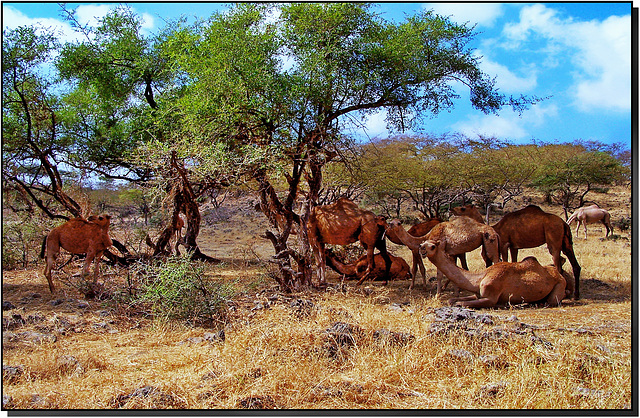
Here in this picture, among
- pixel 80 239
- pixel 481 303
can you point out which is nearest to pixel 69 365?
pixel 80 239

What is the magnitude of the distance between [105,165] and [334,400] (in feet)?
36.0

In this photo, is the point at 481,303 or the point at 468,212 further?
the point at 468,212

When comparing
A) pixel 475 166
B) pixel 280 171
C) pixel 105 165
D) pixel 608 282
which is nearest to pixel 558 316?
pixel 608 282

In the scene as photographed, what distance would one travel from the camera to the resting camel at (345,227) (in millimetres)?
9773

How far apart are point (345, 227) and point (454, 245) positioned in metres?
2.07

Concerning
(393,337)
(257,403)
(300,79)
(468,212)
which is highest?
(300,79)

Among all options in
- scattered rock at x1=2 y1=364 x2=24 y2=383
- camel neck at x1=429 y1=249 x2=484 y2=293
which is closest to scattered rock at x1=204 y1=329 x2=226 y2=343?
scattered rock at x1=2 y1=364 x2=24 y2=383

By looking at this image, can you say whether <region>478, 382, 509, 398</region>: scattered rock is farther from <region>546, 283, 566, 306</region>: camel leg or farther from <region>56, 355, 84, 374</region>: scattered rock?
<region>546, 283, 566, 306</region>: camel leg

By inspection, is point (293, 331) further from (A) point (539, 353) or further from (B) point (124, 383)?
(A) point (539, 353)

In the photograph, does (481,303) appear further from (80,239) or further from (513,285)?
(80,239)

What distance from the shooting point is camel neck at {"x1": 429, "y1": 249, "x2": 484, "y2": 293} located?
7.74 metres

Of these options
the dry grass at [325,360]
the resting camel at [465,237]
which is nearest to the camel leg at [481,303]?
the dry grass at [325,360]

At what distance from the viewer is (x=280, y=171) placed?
26.5ft

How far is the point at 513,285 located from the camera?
7508 mm
